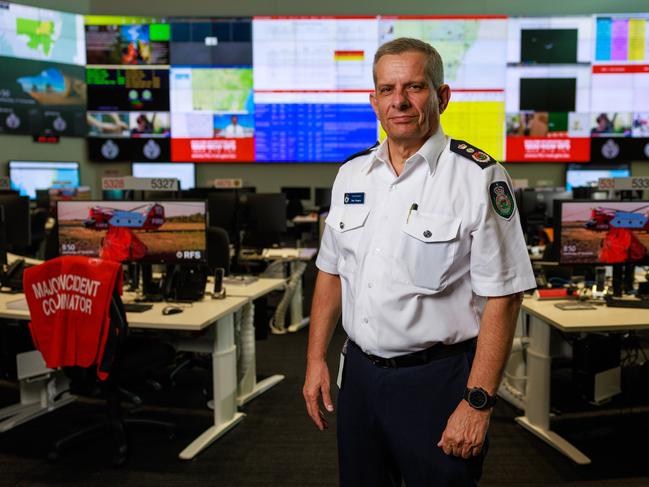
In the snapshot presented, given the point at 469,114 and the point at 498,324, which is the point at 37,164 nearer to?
the point at 469,114

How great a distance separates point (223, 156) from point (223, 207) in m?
3.80

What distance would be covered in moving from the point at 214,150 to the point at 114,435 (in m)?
6.28

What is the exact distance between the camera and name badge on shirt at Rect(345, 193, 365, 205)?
1.51 meters

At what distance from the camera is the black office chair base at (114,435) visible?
2.77 metres

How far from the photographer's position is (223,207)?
5.08 metres

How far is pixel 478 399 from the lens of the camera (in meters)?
1.29

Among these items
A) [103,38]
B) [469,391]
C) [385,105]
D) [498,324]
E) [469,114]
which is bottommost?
[469,391]

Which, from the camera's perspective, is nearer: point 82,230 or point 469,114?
point 82,230

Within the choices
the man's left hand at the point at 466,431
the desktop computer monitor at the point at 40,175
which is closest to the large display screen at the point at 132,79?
the desktop computer monitor at the point at 40,175

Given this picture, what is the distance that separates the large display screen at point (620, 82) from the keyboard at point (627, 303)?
613 centimetres

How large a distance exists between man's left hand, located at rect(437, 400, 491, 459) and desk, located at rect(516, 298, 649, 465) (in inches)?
57.5

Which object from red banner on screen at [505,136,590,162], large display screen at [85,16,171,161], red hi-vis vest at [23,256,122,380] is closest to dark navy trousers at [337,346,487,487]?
red hi-vis vest at [23,256,122,380]

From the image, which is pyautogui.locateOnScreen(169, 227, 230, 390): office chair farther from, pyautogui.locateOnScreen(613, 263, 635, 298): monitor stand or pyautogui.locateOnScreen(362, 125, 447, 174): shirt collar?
pyautogui.locateOnScreen(362, 125, 447, 174): shirt collar

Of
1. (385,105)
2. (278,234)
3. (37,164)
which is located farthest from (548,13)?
(385,105)
